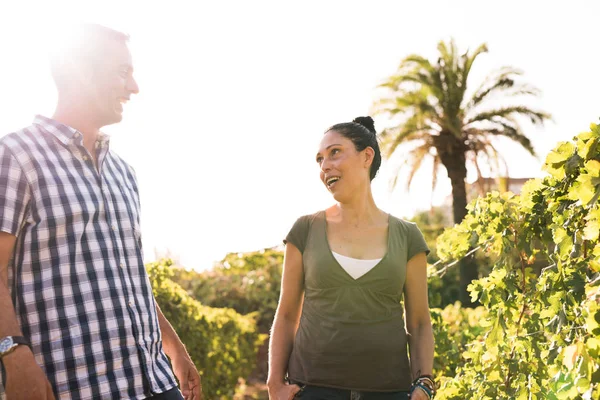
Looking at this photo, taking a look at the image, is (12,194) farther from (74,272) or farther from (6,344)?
(6,344)

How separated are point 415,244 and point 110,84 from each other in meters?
1.40

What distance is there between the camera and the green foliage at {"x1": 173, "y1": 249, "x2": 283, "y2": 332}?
13.3 meters

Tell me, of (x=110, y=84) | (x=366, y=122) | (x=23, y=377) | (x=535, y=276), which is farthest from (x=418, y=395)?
(x=110, y=84)

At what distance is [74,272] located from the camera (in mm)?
2309

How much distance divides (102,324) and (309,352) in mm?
896

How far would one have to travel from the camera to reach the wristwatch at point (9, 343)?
80.0 inches

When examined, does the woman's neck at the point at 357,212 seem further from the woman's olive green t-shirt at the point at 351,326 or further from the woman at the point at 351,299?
the woman's olive green t-shirt at the point at 351,326

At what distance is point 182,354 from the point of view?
2766 millimetres

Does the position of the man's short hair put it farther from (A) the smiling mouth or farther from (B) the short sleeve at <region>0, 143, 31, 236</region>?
(A) the smiling mouth

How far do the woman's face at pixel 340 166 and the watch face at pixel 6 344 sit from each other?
1.47 metres

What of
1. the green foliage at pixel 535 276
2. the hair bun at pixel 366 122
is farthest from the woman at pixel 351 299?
the green foliage at pixel 535 276

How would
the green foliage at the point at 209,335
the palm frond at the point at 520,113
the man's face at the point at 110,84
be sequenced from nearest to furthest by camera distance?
the man's face at the point at 110,84, the green foliage at the point at 209,335, the palm frond at the point at 520,113

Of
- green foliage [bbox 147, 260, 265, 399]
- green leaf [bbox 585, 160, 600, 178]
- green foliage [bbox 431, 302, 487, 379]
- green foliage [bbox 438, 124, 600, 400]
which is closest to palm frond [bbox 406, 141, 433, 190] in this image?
green foliage [bbox 147, 260, 265, 399]

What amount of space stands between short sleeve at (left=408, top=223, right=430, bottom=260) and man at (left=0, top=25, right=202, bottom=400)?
43.7 inches
